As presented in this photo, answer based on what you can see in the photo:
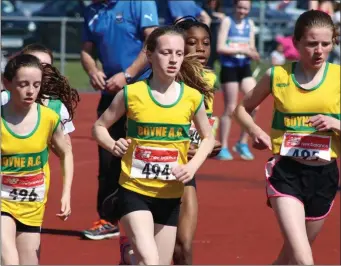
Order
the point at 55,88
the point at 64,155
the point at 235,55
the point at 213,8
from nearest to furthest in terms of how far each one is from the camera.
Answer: the point at 64,155 < the point at 55,88 < the point at 235,55 < the point at 213,8

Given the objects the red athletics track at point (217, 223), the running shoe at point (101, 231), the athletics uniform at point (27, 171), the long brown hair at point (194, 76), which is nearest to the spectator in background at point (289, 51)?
the red athletics track at point (217, 223)

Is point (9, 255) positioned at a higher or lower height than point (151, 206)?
lower

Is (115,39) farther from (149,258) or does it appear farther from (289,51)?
(289,51)

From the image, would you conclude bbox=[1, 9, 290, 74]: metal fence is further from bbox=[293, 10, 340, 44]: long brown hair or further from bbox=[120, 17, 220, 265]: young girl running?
bbox=[293, 10, 340, 44]: long brown hair

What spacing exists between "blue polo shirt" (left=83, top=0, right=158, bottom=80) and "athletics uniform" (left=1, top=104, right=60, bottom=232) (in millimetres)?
3016

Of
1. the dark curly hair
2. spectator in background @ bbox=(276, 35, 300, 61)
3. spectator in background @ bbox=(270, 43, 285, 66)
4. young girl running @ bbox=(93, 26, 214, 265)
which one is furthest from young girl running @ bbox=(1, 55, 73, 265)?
spectator in background @ bbox=(270, 43, 285, 66)

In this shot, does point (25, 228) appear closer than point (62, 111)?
Yes

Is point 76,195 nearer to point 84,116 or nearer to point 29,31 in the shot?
Result: point 84,116

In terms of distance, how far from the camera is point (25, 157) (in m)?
7.21

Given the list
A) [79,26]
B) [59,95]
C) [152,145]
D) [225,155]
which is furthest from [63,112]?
[79,26]

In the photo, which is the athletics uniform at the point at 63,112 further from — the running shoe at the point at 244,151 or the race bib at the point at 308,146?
the running shoe at the point at 244,151

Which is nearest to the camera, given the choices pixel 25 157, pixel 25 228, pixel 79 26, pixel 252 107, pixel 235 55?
pixel 25 157

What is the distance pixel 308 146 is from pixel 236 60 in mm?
8023

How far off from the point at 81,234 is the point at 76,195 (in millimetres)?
1977
